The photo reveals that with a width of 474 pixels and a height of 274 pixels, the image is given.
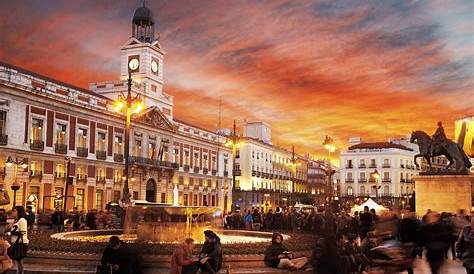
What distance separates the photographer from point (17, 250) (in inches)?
446

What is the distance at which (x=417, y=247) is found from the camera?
13.7 meters

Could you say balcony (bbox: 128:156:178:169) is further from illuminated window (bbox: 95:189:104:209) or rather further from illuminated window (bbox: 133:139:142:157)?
illuminated window (bbox: 95:189:104:209)

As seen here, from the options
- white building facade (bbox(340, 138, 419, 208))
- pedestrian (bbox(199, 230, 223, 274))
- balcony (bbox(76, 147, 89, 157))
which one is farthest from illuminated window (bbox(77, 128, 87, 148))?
white building facade (bbox(340, 138, 419, 208))

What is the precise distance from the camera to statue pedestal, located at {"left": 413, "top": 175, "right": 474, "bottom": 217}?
25.8 metres

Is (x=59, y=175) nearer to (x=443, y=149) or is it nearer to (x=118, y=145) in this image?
(x=118, y=145)

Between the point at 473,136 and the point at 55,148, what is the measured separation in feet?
115

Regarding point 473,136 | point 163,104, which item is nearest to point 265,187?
point 163,104

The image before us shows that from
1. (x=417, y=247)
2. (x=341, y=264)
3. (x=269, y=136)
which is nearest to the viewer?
(x=341, y=264)

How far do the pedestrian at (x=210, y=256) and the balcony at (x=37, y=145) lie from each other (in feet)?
112

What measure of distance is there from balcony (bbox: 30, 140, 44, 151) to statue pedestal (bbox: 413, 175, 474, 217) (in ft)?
97.1

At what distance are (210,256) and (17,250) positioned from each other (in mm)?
4155

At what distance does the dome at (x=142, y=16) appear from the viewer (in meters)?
62.2

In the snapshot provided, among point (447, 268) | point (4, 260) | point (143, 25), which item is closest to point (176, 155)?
point (143, 25)

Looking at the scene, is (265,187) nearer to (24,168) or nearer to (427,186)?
(24,168)
